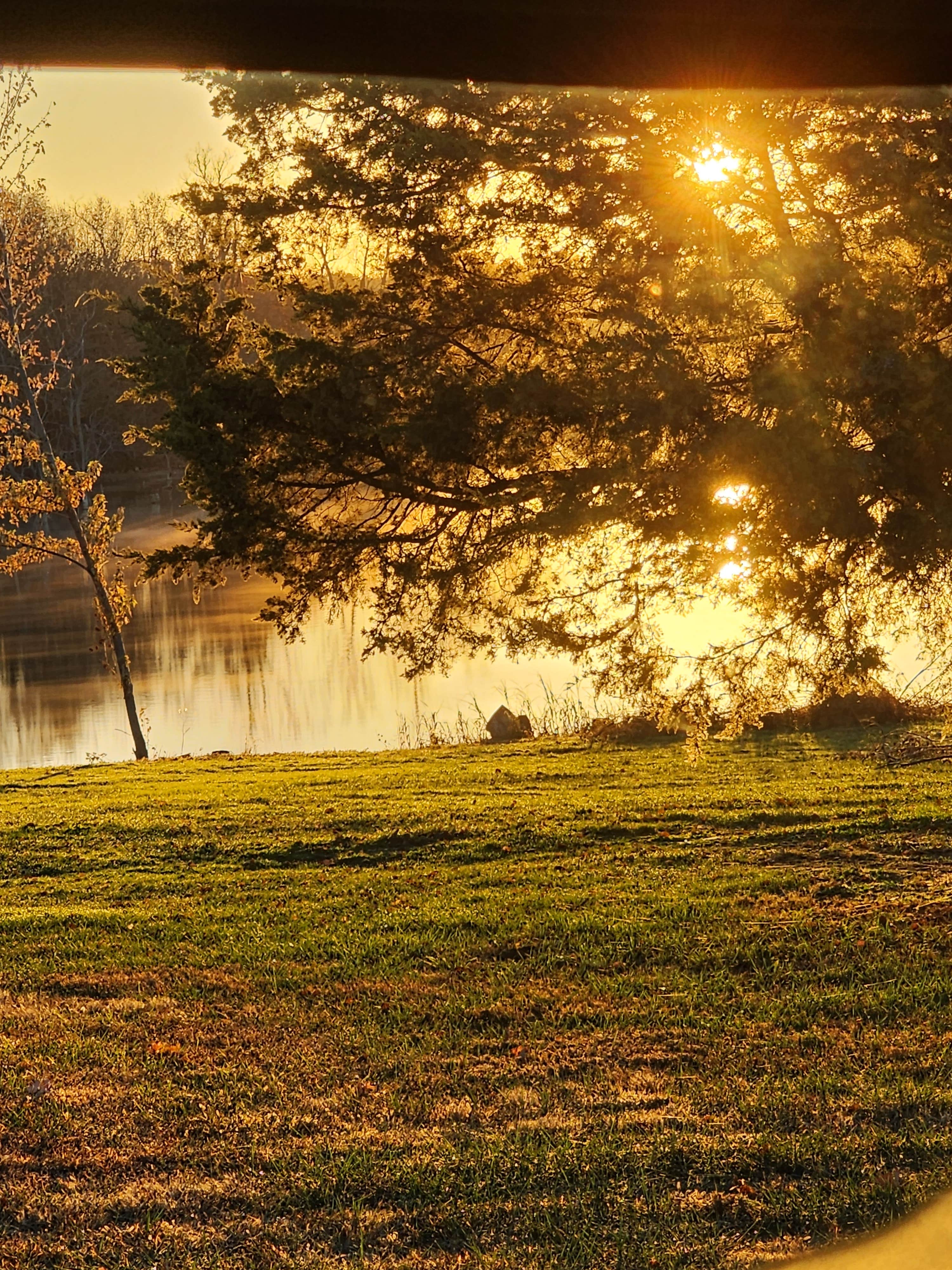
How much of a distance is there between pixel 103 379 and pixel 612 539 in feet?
158

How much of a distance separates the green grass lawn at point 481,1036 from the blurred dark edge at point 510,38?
3625 millimetres

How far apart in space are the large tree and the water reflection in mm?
9875

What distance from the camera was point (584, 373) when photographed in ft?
22.6

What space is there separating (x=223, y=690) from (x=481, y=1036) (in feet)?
65.0

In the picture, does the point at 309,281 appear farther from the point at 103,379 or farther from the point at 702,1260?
the point at 103,379

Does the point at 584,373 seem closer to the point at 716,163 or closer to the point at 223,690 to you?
the point at 716,163

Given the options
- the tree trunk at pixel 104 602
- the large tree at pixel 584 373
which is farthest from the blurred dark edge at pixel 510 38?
the tree trunk at pixel 104 602

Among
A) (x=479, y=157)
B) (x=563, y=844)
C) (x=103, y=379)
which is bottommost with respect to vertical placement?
(x=563, y=844)

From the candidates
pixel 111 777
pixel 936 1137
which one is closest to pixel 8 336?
pixel 111 777

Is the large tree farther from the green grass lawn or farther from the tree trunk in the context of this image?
the tree trunk

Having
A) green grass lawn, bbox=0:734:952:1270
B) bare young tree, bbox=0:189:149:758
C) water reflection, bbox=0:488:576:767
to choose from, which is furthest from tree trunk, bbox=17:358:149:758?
green grass lawn, bbox=0:734:952:1270

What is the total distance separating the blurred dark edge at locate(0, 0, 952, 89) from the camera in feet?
11.0

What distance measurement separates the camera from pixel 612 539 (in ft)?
25.0

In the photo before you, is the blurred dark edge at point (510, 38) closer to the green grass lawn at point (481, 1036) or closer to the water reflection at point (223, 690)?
the green grass lawn at point (481, 1036)
